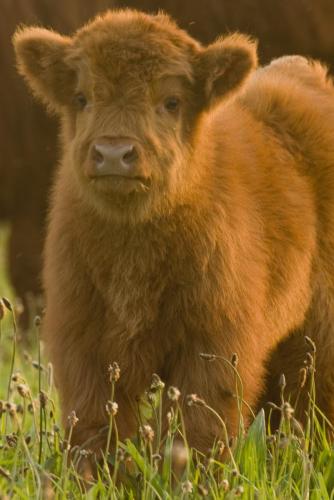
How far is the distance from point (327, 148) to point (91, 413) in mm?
1564

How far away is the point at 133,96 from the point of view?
5.64m

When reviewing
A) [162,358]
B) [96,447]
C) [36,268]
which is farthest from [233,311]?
[36,268]

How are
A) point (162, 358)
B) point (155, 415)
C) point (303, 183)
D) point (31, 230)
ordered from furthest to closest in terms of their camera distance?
1. point (31, 230)
2. point (303, 183)
3. point (162, 358)
4. point (155, 415)

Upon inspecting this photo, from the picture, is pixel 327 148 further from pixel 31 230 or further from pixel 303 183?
pixel 31 230

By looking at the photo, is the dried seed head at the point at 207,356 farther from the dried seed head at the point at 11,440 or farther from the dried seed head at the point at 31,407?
the dried seed head at the point at 11,440

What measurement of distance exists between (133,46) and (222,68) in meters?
0.45

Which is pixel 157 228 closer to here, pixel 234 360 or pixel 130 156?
pixel 130 156

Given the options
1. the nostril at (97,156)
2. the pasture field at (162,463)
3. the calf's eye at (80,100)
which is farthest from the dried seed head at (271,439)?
the calf's eye at (80,100)

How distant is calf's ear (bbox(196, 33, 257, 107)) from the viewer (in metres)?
5.94

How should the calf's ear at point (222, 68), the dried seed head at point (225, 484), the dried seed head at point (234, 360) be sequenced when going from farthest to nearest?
1. the calf's ear at point (222, 68)
2. the dried seed head at point (234, 360)
3. the dried seed head at point (225, 484)

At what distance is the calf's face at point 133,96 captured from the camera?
5543 mm

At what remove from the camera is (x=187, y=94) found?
5.95 meters

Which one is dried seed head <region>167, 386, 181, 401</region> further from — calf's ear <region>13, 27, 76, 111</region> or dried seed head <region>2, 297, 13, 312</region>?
calf's ear <region>13, 27, 76, 111</region>

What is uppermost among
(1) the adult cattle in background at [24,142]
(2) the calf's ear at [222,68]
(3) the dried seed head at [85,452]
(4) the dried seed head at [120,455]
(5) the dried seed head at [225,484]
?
(2) the calf's ear at [222,68]
